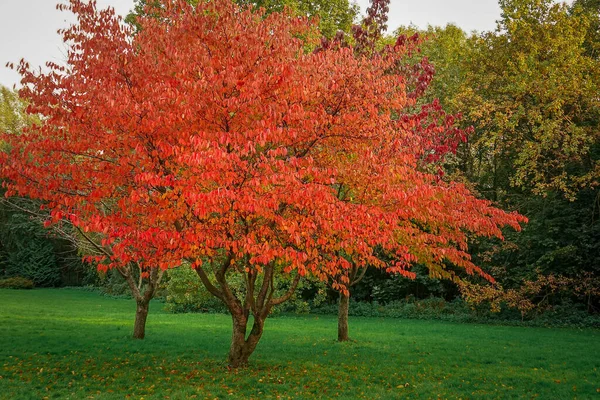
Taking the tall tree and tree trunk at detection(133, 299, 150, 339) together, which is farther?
the tall tree

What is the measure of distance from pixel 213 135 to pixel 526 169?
1835 cm

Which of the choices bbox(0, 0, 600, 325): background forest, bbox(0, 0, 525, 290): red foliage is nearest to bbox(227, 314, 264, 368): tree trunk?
bbox(0, 0, 525, 290): red foliage

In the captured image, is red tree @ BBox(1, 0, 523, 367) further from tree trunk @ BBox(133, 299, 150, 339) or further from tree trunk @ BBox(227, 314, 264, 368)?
tree trunk @ BBox(133, 299, 150, 339)

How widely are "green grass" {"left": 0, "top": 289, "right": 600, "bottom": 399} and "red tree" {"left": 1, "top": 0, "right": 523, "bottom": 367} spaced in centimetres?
261

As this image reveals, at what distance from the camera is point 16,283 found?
4109 cm

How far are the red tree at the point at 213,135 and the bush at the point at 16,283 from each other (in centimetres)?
3803

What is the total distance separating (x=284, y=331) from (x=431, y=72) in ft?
37.6

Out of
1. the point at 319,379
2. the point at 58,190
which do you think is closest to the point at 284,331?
the point at 319,379

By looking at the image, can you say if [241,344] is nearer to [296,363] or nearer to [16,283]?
[296,363]

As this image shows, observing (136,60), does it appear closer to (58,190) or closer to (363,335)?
(58,190)

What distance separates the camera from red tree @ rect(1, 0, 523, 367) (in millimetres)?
7543

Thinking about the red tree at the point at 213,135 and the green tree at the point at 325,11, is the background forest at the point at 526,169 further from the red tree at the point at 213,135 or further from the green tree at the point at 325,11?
the red tree at the point at 213,135

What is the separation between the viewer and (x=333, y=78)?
8.44 m

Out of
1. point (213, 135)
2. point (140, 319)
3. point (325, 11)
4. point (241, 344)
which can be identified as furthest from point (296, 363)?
→ point (325, 11)
